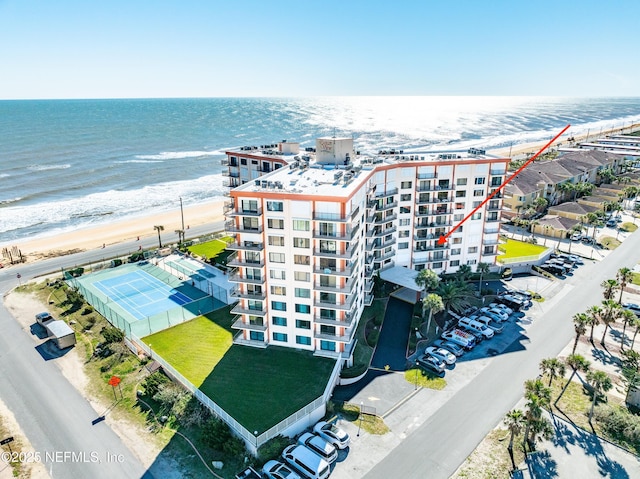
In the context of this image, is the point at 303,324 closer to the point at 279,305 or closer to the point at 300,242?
the point at 279,305

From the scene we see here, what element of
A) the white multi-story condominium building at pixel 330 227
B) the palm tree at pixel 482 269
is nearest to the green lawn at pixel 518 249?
the palm tree at pixel 482 269

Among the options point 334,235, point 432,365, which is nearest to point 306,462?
point 432,365

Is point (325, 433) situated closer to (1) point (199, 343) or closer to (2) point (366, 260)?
(1) point (199, 343)

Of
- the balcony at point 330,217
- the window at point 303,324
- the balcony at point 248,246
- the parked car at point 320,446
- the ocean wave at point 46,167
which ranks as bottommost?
the parked car at point 320,446

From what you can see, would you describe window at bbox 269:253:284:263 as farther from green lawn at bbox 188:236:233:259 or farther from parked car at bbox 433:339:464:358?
green lawn at bbox 188:236:233:259

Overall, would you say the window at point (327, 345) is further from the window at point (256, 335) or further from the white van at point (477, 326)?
the white van at point (477, 326)

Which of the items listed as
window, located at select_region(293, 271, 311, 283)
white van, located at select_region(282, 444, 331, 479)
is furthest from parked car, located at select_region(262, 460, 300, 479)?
window, located at select_region(293, 271, 311, 283)
